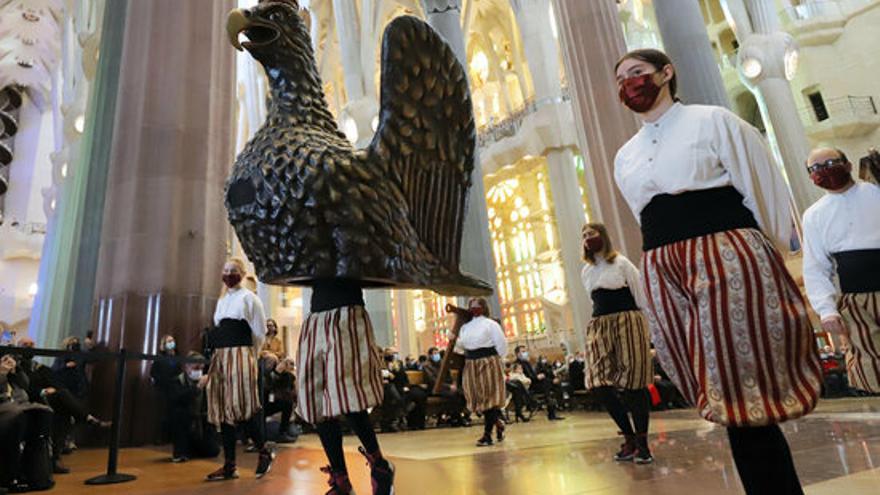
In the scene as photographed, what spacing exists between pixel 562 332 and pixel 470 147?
18864 millimetres

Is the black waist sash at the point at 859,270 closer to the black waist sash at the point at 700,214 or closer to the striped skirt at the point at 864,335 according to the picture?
the striped skirt at the point at 864,335

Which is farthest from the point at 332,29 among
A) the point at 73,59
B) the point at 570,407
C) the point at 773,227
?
the point at 773,227

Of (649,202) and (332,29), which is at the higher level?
(332,29)

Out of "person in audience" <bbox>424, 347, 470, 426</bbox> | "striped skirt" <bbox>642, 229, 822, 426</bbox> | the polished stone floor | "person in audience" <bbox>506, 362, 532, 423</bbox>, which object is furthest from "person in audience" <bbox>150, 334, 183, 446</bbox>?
"person in audience" <bbox>506, 362, 532, 423</bbox>

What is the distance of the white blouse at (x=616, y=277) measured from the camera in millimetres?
3619

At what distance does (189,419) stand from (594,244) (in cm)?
381

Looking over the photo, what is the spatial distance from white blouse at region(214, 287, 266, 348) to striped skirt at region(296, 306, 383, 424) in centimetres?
153

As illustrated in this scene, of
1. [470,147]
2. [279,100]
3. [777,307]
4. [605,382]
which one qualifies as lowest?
[605,382]

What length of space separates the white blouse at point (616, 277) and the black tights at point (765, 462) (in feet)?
7.55

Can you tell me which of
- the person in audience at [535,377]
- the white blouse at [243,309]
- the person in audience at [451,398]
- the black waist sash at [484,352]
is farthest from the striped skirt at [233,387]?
the person in audience at [535,377]

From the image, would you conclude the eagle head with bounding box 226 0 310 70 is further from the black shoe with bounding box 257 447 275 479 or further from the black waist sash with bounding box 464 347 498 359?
the black waist sash with bounding box 464 347 498 359

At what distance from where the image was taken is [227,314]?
348cm

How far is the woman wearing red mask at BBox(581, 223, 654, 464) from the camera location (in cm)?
351

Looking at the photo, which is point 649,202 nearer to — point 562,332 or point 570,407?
point 570,407
